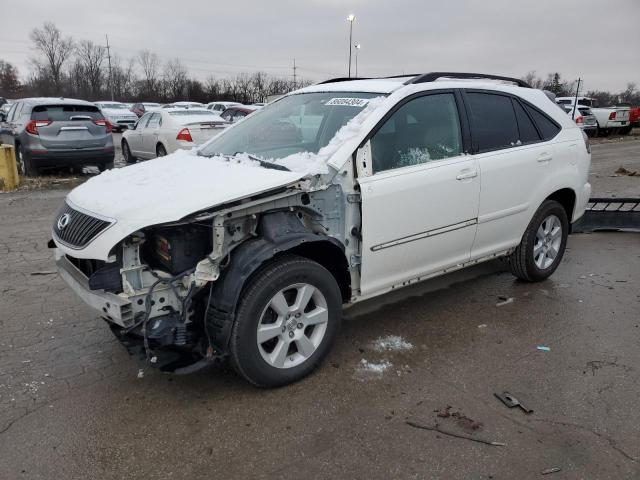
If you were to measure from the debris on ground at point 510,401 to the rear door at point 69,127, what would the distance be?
10.1 meters

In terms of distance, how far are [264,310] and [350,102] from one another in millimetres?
1763

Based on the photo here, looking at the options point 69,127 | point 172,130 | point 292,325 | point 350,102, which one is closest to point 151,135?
point 172,130

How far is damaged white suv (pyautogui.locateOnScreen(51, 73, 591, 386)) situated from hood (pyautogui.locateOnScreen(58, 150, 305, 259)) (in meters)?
0.01

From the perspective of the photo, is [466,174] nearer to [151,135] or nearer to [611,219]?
[611,219]

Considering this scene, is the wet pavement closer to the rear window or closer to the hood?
the hood

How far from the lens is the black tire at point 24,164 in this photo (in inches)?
427

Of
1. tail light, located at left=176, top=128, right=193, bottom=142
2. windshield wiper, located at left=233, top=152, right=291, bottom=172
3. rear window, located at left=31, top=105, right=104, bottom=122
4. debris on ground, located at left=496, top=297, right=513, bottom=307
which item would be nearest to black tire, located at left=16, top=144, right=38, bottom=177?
rear window, located at left=31, top=105, right=104, bottom=122

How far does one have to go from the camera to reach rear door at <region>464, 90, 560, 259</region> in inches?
164

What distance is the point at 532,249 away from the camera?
15.8 ft

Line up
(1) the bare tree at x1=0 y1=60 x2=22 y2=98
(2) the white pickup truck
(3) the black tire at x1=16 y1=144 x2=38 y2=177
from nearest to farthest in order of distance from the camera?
(3) the black tire at x1=16 y1=144 x2=38 y2=177, (2) the white pickup truck, (1) the bare tree at x1=0 y1=60 x2=22 y2=98

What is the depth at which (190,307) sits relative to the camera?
3.02 meters

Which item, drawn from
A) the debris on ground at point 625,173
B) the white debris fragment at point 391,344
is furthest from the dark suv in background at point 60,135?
the debris on ground at point 625,173

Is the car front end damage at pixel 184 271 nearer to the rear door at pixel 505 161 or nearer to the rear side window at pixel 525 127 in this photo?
the rear door at pixel 505 161

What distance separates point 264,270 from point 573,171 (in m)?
3.40
